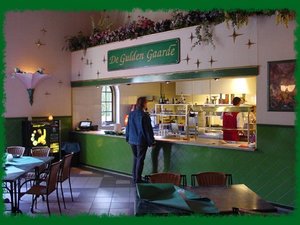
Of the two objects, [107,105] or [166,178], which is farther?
[107,105]

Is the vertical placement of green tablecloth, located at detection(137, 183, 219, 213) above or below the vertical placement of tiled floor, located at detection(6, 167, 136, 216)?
above

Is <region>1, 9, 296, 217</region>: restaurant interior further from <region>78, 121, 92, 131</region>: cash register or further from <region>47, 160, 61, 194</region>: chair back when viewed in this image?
<region>78, 121, 92, 131</region>: cash register

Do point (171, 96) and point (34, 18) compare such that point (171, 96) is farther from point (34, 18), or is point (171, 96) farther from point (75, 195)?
point (75, 195)

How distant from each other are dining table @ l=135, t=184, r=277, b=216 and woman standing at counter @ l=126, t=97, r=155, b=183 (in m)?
3.46

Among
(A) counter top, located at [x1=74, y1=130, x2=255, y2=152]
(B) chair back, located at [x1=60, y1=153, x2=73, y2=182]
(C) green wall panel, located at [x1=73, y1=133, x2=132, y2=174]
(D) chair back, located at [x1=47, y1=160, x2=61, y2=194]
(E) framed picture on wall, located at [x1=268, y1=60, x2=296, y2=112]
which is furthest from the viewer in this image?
(C) green wall panel, located at [x1=73, y1=133, x2=132, y2=174]

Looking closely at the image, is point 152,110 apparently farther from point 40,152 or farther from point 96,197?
point 96,197

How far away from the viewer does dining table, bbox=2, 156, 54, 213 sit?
5016 millimetres

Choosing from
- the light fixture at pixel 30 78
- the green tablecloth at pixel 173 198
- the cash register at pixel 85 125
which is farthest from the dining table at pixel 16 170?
the cash register at pixel 85 125

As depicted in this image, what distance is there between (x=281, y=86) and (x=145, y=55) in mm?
3265

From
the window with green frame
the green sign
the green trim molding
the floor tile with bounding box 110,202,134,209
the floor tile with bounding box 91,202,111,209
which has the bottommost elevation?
the floor tile with bounding box 91,202,111,209

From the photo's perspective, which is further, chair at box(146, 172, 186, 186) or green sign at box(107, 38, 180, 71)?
green sign at box(107, 38, 180, 71)

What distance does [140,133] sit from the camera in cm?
738

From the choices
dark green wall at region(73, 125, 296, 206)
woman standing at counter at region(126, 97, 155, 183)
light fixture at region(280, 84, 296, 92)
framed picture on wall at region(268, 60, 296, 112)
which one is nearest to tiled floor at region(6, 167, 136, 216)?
woman standing at counter at region(126, 97, 155, 183)

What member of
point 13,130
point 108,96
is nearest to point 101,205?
point 13,130
